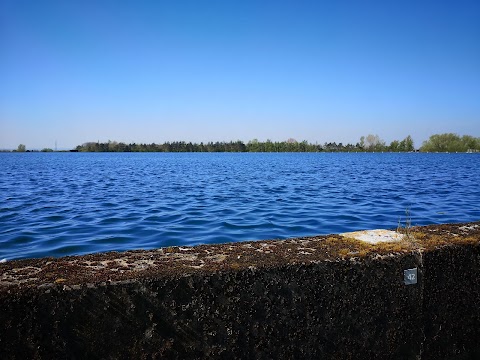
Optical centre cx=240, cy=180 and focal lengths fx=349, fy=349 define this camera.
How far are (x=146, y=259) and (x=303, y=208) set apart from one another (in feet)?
39.1

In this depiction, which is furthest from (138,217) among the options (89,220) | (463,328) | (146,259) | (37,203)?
(463,328)

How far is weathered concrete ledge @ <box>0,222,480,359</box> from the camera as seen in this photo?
2059mm

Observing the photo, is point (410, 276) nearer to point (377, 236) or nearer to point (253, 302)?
point (377, 236)

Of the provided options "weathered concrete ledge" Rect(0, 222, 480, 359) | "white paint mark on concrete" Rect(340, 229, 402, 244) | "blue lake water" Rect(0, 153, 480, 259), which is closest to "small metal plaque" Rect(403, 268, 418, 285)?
"weathered concrete ledge" Rect(0, 222, 480, 359)

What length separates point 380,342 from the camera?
2.68 metres

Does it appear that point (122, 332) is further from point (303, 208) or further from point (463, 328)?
point (303, 208)

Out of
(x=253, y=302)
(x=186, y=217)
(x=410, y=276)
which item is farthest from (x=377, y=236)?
(x=186, y=217)

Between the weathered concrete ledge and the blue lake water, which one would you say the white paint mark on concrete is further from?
the blue lake water

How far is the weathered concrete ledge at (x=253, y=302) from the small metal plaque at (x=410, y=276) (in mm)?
33

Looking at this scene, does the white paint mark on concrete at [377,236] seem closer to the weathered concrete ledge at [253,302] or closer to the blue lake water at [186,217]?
the weathered concrete ledge at [253,302]

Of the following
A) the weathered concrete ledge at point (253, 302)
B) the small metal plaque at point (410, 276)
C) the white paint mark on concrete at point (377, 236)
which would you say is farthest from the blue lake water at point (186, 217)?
the small metal plaque at point (410, 276)

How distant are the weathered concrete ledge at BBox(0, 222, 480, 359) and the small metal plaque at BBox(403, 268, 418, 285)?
0.03 m

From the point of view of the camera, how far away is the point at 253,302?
2387mm

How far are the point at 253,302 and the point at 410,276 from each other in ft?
4.30
